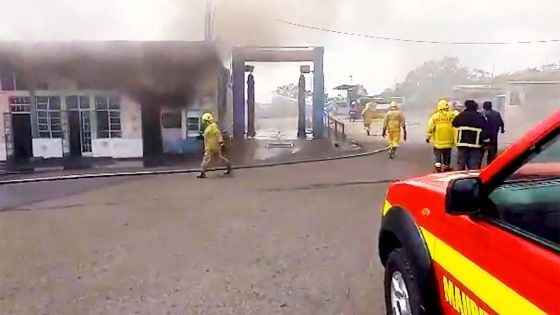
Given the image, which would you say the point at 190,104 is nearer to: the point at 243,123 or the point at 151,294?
the point at 243,123

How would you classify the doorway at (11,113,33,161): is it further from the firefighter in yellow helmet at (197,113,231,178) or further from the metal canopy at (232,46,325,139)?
the firefighter in yellow helmet at (197,113,231,178)

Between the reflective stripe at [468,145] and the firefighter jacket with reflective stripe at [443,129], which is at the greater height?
the firefighter jacket with reflective stripe at [443,129]

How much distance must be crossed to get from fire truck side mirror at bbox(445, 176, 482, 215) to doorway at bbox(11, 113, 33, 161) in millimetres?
17655

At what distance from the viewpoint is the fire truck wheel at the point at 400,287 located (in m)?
2.28

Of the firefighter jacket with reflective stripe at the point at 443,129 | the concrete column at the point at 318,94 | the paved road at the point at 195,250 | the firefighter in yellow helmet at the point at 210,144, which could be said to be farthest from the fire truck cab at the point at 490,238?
the concrete column at the point at 318,94

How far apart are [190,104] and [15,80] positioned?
5.58m

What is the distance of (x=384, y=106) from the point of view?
34.4 meters

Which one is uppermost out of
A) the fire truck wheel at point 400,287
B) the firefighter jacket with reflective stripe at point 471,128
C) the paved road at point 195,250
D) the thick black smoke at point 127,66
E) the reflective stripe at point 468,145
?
the thick black smoke at point 127,66

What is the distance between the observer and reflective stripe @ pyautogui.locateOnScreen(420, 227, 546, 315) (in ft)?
5.08

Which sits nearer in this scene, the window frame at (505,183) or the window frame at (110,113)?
the window frame at (505,183)

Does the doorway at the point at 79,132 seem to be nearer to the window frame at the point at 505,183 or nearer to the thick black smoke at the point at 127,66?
the thick black smoke at the point at 127,66

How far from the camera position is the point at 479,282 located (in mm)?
1765

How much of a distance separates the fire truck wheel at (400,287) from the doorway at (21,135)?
16996mm

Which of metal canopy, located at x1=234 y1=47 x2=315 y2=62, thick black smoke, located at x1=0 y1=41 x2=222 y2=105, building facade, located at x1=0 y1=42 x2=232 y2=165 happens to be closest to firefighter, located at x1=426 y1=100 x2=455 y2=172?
building facade, located at x1=0 y1=42 x2=232 y2=165
